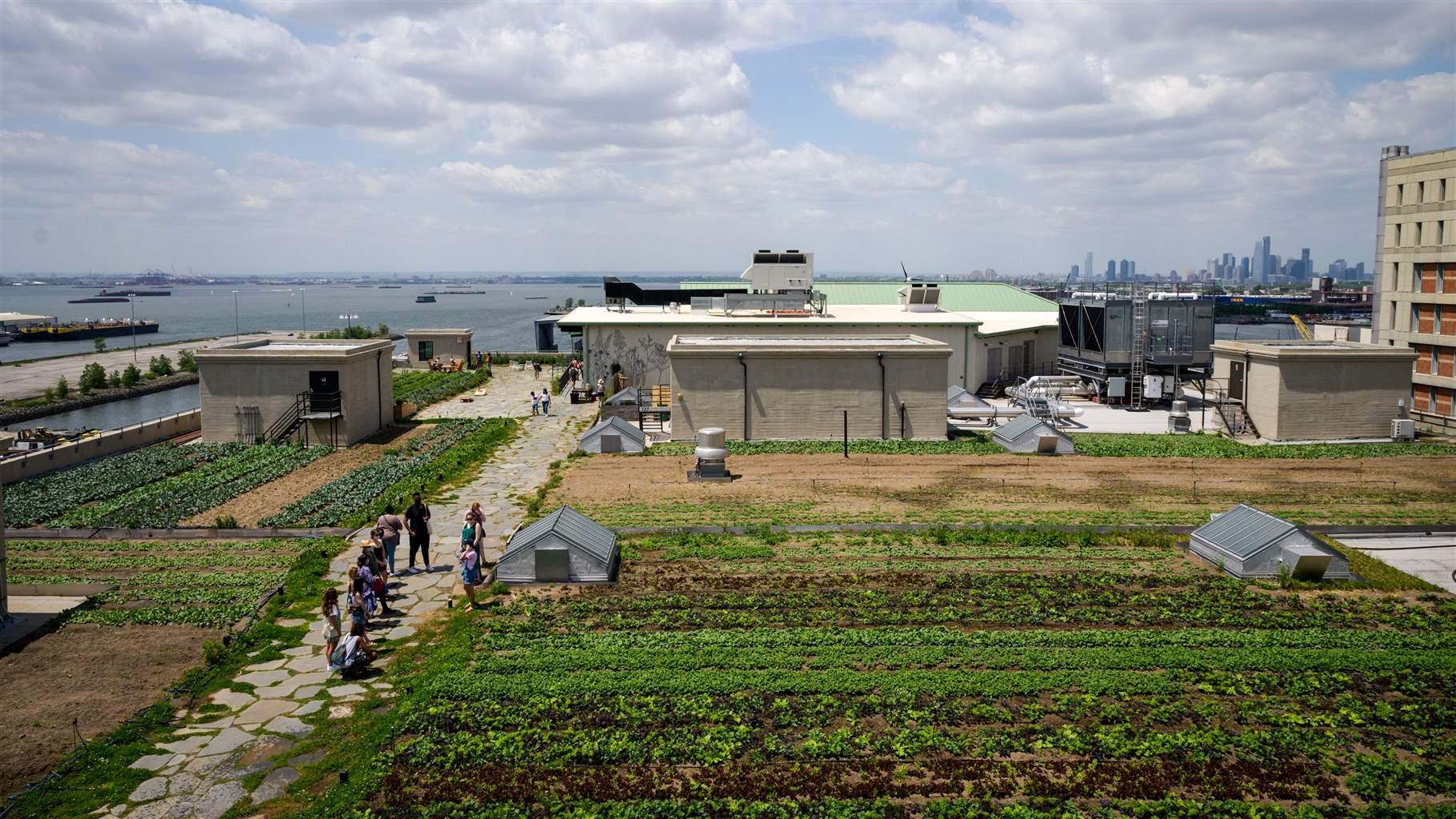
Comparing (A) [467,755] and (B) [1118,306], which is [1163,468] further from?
(A) [467,755]

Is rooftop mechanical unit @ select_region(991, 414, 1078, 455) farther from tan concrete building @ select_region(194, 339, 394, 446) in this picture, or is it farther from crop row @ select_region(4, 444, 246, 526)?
crop row @ select_region(4, 444, 246, 526)

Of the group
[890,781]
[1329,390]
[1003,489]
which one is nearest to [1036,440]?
[1003,489]

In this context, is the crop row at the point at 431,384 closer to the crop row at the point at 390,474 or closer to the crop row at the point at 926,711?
the crop row at the point at 390,474

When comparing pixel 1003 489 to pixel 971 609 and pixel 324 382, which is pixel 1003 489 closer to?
pixel 971 609

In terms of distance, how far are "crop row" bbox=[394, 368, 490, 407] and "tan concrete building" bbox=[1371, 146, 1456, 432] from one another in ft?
139

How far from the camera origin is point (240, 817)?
34.3ft

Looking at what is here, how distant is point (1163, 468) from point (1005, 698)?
18.7 metres

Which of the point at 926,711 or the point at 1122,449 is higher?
the point at 1122,449

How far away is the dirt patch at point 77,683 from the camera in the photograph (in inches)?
470

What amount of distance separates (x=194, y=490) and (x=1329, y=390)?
37126 millimetres

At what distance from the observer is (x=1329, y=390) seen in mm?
35031

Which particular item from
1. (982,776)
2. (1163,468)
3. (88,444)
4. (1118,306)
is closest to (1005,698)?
(982,776)

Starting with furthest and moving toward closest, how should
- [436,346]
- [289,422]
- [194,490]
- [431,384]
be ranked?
1. [436,346]
2. [431,384]
3. [289,422]
4. [194,490]

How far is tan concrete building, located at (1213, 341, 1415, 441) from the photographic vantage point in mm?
34750
